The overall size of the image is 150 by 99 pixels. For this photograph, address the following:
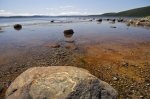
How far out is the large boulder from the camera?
6.01m

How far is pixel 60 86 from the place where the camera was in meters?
6.14

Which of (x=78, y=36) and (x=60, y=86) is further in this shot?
(x=78, y=36)

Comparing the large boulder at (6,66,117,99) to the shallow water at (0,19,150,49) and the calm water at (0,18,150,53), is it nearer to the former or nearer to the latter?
the calm water at (0,18,150,53)

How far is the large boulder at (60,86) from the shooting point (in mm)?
6012

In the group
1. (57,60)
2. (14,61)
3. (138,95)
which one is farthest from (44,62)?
(138,95)

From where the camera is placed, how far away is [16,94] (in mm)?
6875

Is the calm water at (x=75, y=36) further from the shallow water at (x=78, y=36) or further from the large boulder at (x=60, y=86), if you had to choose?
the large boulder at (x=60, y=86)

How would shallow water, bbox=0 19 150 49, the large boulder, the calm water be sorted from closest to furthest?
1. the large boulder
2. the calm water
3. shallow water, bbox=0 19 150 49

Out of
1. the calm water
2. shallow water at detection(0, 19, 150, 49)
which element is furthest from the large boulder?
shallow water at detection(0, 19, 150, 49)

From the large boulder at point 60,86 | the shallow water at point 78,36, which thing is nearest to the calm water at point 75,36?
the shallow water at point 78,36

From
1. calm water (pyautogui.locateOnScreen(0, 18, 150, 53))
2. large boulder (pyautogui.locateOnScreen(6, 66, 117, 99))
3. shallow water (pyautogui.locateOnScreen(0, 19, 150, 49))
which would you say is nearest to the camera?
large boulder (pyautogui.locateOnScreen(6, 66, 117, 99))

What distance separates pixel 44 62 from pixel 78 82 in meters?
→ 7.95

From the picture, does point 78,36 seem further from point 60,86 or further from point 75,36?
point 60,86

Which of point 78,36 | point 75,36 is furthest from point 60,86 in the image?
point 78,36
